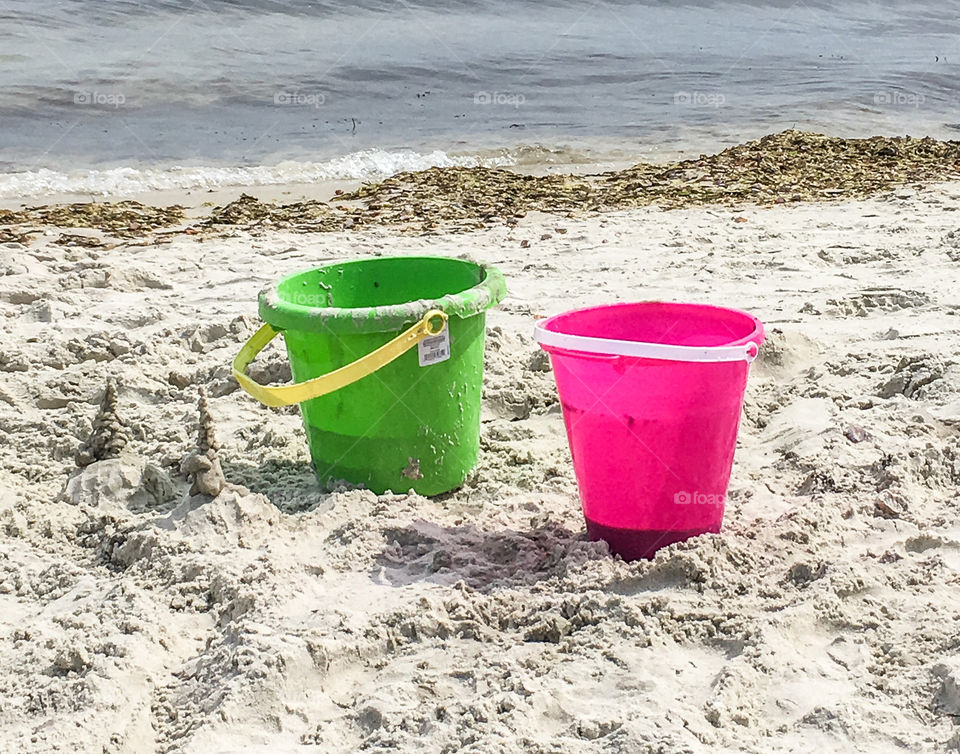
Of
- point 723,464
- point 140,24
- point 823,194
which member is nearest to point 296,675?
point 723,464

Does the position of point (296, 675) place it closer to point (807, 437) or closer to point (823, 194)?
point (807, 437)

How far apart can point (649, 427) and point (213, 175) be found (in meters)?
5.49

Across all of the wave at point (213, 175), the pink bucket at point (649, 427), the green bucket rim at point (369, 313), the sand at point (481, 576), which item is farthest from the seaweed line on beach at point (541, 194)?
the pink bucket at point (649, 427)

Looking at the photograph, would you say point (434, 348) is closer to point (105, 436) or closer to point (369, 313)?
point (369, 313)

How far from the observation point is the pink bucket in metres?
2.01

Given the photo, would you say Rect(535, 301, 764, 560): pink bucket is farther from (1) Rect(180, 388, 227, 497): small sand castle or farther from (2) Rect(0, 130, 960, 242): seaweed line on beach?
(2) Rect(0, 130, 960, 242): seaweed line on beach

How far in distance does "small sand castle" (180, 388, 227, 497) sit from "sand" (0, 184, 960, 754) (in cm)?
3

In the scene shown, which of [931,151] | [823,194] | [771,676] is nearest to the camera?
[771,676]

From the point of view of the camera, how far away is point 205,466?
2.36 meters

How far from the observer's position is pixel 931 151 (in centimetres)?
678

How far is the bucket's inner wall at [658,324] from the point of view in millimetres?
2303

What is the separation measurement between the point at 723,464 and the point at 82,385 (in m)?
1.93

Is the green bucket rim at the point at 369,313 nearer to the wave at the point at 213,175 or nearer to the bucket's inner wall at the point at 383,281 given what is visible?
the bucket's inner wall at the point at 383,281

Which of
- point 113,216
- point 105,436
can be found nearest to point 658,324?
point 105,436
